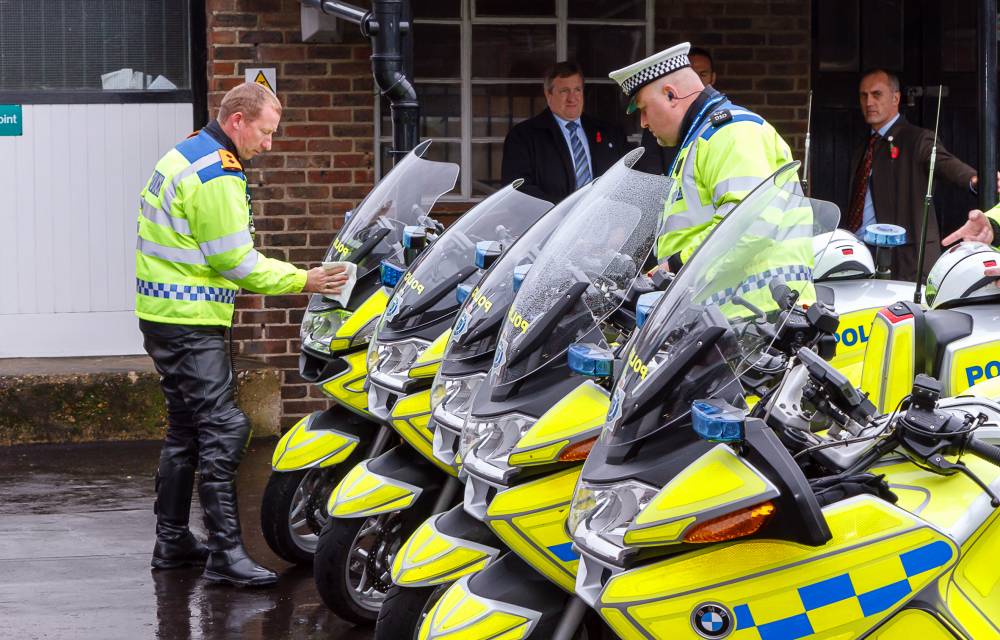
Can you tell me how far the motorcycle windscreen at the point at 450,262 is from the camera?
17.1 ft

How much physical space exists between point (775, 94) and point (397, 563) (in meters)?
6.20

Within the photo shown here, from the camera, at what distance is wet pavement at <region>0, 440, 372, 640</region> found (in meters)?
5.68

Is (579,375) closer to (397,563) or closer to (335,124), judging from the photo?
(397,563)

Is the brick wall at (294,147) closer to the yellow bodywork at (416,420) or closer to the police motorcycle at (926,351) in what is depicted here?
the yellow bodywork at (416,420)

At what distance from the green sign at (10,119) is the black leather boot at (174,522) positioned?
3782mm

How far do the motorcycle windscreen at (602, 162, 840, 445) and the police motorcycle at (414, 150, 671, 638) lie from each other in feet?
1.31

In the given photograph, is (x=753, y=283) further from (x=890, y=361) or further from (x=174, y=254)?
(x=174, y=254)

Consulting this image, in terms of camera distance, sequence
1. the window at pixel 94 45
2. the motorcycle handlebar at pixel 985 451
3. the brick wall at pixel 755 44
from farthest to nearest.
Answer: the brick wall at pixel 755 44 < the window at pixel 94 45 < the motorcycle handlebar at pixel 985 451

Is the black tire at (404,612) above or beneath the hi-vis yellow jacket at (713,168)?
beneath

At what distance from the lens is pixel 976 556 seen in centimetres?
320

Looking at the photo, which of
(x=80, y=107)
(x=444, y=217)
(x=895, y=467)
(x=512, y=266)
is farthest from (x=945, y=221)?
(x=895, y=467)

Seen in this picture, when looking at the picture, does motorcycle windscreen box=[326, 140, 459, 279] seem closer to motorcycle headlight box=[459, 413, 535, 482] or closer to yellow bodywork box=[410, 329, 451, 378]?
yellow bodywork box=[410, 329, 451, 378]

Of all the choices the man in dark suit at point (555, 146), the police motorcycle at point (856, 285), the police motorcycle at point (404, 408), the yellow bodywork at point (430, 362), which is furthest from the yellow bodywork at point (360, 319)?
the man in dark suit at point (555, 146)

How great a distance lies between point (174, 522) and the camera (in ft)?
21.2
